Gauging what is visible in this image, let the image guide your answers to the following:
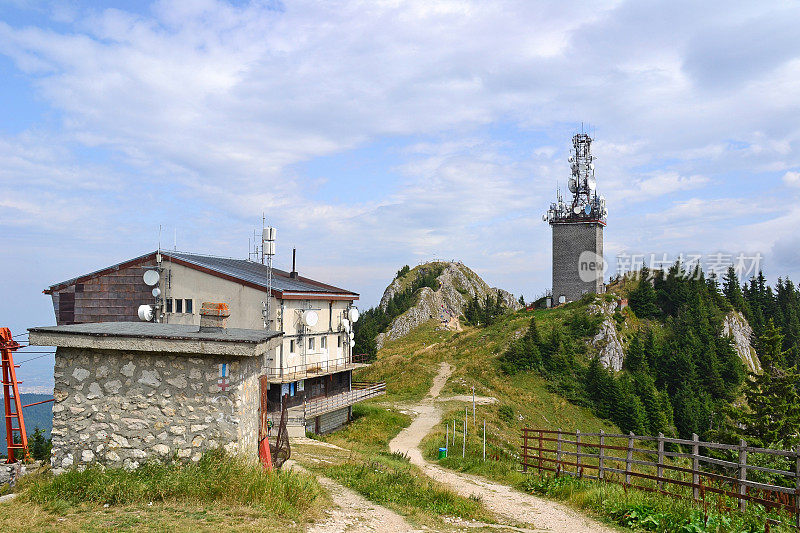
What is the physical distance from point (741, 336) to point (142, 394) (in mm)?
78473

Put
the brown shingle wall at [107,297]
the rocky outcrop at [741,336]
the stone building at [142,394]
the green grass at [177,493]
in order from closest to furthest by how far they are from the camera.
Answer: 1. the green grass at [177,493]
2. the stone building at [142,394]
3. the brown shingle wall at [107,297]
4. the rocky outcrop at [741,336]

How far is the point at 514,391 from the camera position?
47.4m

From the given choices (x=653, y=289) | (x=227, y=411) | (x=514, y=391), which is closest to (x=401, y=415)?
(x=514, y=391)

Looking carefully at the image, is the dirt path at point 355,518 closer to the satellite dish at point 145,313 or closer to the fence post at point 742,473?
the fence post at point 742,473

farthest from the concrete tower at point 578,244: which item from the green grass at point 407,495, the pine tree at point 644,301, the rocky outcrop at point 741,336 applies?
the green grass at point 407,495

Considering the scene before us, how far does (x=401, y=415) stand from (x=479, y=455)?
10.7 m

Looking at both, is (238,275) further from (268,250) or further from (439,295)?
(439,295)

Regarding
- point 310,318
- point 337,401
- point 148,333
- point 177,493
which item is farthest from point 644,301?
point 177,493

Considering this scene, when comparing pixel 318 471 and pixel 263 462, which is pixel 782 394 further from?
pixel 263 462

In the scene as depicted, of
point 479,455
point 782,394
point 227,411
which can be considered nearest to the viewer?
point 227,411

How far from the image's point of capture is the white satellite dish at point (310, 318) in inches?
1342

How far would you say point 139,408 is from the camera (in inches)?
446

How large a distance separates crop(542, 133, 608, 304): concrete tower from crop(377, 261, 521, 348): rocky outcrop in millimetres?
29090

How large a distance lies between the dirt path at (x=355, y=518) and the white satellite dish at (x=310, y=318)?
20.4 meters
